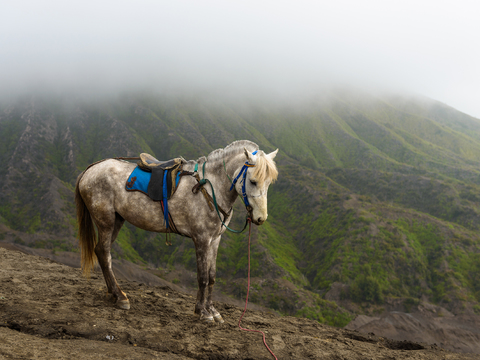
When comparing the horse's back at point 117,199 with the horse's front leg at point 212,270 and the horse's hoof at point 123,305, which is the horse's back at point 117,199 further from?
the horse's hoof at point 123,305

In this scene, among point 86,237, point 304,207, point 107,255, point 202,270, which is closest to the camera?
point 202,270

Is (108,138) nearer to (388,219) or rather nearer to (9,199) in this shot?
(9,199)

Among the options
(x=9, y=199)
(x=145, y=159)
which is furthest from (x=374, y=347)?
(x=9, y=199)

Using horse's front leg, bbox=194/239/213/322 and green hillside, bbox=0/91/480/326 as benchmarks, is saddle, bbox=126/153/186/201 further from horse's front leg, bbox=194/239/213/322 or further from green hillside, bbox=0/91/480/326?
green hillside, bbox=0/91/480/326

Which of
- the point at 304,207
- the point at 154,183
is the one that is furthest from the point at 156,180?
the point at 304,207

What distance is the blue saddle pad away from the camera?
571 cm

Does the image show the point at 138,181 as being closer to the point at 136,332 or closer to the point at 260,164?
the point at 260,164

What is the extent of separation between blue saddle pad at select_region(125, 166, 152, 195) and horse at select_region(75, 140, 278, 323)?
11 centimetres

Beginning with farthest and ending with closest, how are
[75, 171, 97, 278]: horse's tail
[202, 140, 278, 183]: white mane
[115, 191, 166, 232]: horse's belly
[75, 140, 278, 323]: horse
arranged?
1. [75, 171, 97, 278]: horse's tail
2. [115, 191, 166, 232]: horse's belly
3. [75, 140, 278, 323]: horse
4. [202, 140, 278, 183]: white mane

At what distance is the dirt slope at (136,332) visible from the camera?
13.3 feet

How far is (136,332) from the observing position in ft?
15.8

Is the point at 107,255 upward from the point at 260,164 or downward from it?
downward

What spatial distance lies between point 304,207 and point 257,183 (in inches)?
1632

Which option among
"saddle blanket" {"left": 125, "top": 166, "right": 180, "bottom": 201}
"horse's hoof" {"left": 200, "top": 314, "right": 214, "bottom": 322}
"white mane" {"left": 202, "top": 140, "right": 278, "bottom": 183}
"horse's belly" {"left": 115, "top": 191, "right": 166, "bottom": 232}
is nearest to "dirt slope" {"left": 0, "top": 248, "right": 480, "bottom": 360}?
"horse's hoof" {"left": 200, "top": 314, "right": 214, "bottom": 322}
